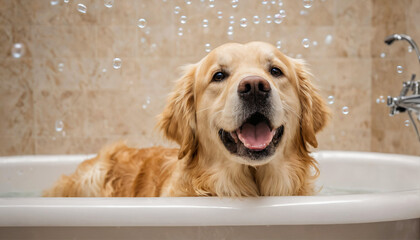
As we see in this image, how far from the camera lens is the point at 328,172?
2.47m

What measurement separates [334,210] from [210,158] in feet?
1.79

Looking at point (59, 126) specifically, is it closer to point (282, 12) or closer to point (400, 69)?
point (282, 12)

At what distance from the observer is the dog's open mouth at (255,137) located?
4.06ft

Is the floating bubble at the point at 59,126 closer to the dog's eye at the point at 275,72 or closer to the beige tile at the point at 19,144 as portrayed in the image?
the beige tile at the point at 19,144

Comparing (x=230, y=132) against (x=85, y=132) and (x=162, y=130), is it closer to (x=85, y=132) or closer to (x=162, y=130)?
(x=162, y=130)

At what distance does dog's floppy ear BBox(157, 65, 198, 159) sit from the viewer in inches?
58.8

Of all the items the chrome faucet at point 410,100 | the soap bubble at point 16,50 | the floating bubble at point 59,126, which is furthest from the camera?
the floating bubble at point 59,126

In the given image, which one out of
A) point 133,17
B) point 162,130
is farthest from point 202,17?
point 162,130

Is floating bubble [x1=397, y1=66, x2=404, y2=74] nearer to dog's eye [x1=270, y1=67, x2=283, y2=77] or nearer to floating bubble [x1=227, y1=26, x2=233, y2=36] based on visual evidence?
floating bubble [x1=227, y1=26, x2=233, y2=36]

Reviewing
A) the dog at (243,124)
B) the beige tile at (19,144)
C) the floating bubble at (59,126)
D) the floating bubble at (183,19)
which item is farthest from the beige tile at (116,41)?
the dog at (243,124)

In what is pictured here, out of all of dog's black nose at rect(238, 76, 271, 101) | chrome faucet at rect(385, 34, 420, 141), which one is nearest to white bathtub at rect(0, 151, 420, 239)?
dog's black nose at rect(238, 76, 271, 101)

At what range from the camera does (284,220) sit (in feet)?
3.62

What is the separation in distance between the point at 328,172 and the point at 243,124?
1.46 meters

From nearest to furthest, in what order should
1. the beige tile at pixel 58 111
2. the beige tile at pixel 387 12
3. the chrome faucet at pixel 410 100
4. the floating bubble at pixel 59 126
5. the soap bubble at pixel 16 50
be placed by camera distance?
the chrome faucet at pixel 410 100 → the beige tile at pixel 387 12 → the soap bubble at pixel 16 50 → the floating bubble at pixel 59 126 → the beige tile at pixel 58 111
